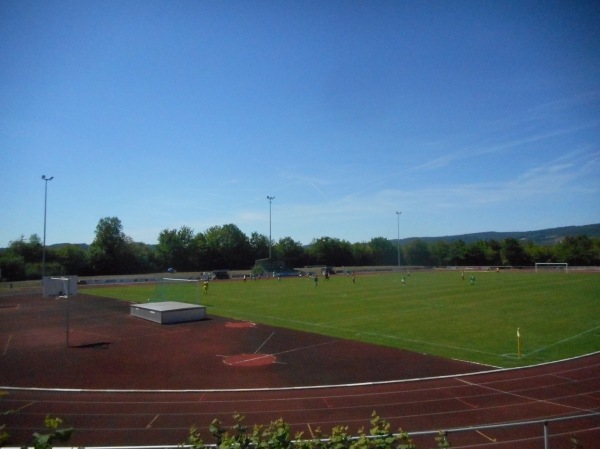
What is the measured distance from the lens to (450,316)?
32500mm

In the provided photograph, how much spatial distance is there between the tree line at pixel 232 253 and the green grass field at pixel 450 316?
38090 millimetres

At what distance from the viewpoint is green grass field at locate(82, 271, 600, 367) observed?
74.5 ft

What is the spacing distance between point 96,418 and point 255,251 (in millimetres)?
102458

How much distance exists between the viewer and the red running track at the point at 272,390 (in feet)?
41.3

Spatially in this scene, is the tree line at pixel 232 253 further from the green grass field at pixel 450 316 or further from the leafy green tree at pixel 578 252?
the green grass field at pixel 450 316

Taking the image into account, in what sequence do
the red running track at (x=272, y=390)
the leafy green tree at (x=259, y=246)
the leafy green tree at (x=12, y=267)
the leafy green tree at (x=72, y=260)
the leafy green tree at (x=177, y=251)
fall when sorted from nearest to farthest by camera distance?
the red running track at (x=272, y=390)
the leafy green tree at (x=12, y=267)
the leafy green tree at (x=72, y=260)
the leafy green tree at (x=177, y=251)
the leafy green tree at (x=259, y=246)

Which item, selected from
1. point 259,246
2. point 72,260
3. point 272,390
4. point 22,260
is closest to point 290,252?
point 259,246

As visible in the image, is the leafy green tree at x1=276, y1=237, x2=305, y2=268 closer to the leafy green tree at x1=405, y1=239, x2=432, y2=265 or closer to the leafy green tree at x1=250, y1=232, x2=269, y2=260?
the leafy green tree at x1=250, y1=232, x2=269, y2=260

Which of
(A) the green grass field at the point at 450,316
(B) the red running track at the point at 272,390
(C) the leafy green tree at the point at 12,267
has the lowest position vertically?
(B) the red running track at the point at 272,390

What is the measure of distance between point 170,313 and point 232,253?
3117 inches

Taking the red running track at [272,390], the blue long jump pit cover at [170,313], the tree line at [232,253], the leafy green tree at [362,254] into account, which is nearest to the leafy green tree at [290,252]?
the tree line at [232,253]

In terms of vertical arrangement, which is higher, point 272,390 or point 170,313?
point 170,313

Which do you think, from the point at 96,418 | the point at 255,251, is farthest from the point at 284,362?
the point at 255,251

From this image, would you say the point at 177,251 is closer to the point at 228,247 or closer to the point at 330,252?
the point at 228,247
